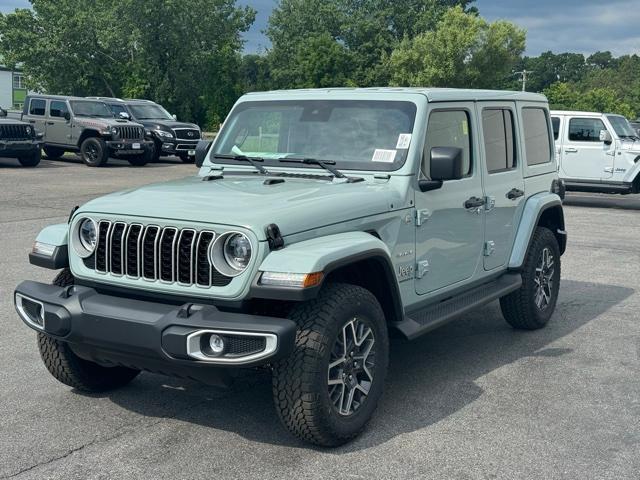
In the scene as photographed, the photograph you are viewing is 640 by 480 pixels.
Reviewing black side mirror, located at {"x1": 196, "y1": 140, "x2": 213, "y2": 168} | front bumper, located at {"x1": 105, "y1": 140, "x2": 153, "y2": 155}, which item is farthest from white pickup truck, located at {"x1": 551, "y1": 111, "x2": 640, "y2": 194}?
black side mirror, located at {"x1": 196, "y1": 140, "x2": 213, "y2": 168}

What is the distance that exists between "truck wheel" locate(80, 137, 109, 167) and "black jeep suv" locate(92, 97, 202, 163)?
5.60 ft

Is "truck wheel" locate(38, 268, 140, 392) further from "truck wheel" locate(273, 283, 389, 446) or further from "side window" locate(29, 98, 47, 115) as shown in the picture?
"side window" locate(29, 98, 47, 115)

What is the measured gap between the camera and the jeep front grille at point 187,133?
2653 cm

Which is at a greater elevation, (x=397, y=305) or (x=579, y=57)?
(x=579, y=57)

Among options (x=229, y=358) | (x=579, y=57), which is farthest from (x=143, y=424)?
(x=579, y=57)

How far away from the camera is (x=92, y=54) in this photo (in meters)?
52.8

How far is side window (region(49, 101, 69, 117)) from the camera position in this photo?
24.7 m

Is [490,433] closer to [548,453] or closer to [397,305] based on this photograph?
[548,453]

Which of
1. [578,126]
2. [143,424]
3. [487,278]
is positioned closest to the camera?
[143,424]

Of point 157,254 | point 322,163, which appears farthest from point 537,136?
point 157,254

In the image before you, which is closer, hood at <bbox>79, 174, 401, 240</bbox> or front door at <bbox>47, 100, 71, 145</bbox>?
hood at <bbox>79, 174, 401, 240</bbox>

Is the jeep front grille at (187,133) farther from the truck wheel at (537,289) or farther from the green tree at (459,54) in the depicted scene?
the green tree at (459,54)

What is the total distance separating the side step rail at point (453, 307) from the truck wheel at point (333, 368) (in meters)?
0.40

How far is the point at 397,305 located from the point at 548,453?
115 centimetres
